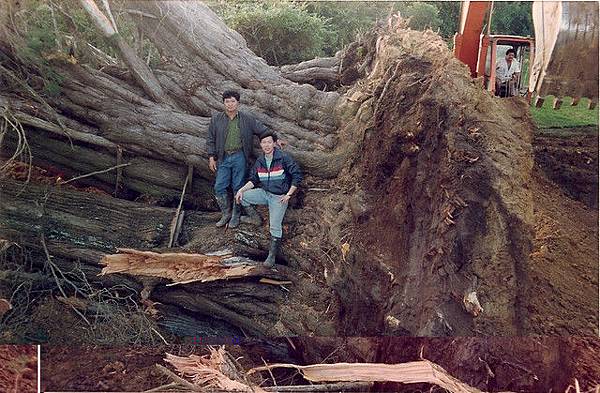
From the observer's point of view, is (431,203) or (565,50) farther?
(431,203)

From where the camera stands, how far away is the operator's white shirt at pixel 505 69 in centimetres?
306

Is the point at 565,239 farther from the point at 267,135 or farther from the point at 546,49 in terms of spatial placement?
the point at 267,135

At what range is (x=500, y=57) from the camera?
3.08 m

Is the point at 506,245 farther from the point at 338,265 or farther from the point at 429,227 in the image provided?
the point at 338,265

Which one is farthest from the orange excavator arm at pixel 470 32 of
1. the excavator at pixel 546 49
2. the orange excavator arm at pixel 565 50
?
the orange excavator arm at pixel 565 50

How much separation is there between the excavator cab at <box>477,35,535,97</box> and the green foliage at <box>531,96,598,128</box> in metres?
0.14

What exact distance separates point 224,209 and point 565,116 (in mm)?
1763

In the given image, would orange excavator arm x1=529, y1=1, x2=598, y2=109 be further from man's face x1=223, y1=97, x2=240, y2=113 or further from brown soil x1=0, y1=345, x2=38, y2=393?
brown soil x1=0, y1=345, x2=38, y2=393

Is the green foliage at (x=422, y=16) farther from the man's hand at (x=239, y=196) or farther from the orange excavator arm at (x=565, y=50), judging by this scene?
the man's hand at (x=239, y=196)

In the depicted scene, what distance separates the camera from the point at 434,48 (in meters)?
3.08

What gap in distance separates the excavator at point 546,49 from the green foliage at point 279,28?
707mm

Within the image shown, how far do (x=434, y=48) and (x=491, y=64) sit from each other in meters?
0.29

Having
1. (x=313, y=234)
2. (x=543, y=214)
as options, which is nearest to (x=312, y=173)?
(x=313, y=234)

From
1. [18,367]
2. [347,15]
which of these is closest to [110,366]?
[18,367]
